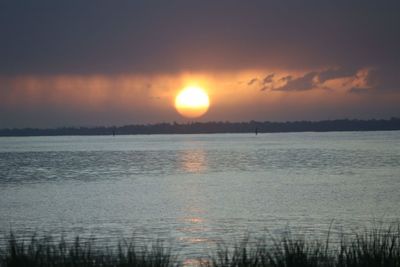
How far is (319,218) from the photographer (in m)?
30.6

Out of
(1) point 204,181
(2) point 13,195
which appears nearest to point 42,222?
(2) point 13,195

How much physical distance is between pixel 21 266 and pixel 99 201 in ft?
88.8

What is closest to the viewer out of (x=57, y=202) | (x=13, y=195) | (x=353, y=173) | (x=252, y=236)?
(x=252, y=236)

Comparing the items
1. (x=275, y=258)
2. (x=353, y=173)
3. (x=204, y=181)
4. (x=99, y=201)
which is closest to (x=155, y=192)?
(x=99, y=201)

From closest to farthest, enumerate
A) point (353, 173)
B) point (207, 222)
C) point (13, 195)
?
point (207, 222)
point (13, 195)
point (353, 173)

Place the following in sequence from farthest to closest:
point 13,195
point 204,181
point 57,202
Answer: point 204,181, point 13,195, point 57,202

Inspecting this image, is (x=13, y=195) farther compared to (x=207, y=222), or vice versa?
(x=13, y=195)

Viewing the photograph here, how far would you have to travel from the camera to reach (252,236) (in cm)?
2502

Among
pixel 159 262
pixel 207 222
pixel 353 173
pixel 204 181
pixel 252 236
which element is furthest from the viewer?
pixel 353 173

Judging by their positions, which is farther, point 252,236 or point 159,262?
point 252,236

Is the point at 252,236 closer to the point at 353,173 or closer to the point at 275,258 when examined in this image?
the point at 275,258

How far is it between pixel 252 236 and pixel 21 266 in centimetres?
1239

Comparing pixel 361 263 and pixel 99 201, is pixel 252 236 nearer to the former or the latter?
pixel 361 263

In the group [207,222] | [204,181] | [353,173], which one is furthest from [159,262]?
[353,173]
